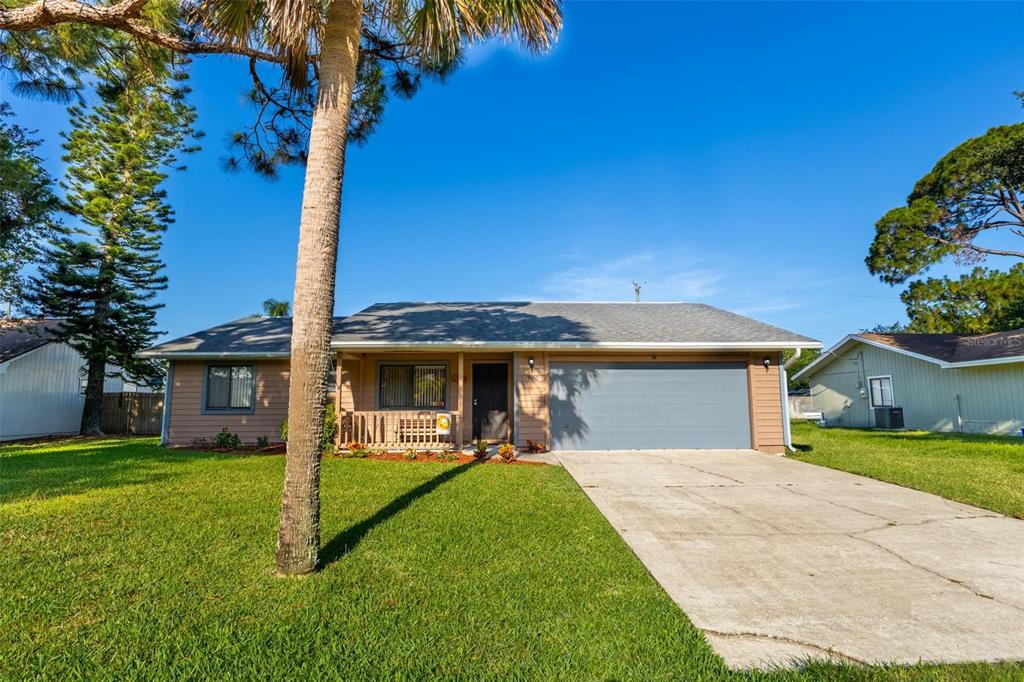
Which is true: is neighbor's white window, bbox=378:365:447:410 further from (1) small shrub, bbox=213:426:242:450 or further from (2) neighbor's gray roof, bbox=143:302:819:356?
(1) small shrub, bbox=213:426:242:450

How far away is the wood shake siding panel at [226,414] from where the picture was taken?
35.7 ft

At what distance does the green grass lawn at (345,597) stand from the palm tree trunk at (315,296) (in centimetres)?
38

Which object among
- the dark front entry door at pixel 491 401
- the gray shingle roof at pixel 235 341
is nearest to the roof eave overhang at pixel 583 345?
the dark front entry door at pixel 491 401

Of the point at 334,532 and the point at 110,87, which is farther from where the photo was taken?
the point at 110,87

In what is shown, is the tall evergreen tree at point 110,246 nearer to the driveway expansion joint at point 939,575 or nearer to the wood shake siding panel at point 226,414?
the wood shake siding panel at point 226,414

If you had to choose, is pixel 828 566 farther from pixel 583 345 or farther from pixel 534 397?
pixel 534 397

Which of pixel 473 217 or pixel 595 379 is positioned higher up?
pixel 473 217

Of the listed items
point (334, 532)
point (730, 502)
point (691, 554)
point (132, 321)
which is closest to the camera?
point (691, 554)

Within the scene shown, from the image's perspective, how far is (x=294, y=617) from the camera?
2.73 metres

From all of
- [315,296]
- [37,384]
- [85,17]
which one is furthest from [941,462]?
[37,384]

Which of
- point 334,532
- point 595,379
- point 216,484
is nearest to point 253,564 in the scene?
point 334,532

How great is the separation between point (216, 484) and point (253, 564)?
3.55m

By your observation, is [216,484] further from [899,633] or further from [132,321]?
[132,321]

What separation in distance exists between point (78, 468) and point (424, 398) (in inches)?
246
